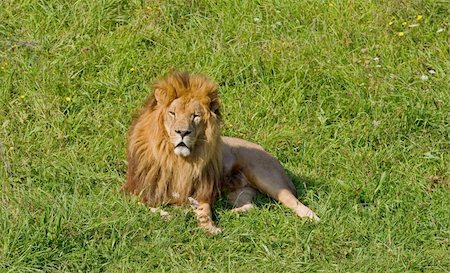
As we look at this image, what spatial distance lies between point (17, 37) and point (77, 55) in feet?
1.79

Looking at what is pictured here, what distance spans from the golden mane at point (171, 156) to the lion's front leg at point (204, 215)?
0.05 m

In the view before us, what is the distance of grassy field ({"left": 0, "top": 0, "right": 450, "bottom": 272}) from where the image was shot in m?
5.88

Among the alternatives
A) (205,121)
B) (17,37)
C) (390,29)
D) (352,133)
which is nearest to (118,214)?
(205,121)

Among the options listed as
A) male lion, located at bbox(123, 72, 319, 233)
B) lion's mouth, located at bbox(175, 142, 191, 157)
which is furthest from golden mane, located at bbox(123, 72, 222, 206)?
lion's mouth, located at bbox(175, 142, 191, 157)

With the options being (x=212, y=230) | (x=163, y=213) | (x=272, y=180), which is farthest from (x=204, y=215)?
(x=272, y=180)

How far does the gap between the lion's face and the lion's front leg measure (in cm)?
33

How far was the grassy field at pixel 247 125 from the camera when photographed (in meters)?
5.88

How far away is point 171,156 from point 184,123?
294 millimetres

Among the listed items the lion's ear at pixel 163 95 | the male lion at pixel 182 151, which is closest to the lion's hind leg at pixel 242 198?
the male lion at pixel 182 151

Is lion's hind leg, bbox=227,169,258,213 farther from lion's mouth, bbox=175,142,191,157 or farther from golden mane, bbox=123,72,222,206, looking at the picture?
lion's mouth, bbox=175,142,191,157

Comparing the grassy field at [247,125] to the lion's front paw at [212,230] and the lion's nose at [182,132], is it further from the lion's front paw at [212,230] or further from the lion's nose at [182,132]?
the lion's nose at [182,132]

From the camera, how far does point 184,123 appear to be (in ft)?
20.2

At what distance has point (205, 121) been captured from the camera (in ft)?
20.7

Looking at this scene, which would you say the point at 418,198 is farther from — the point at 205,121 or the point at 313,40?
the point at 313,40
